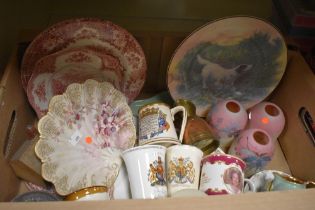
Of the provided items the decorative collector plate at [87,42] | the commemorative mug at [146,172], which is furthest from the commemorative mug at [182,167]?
the decorative collector plate at [87,42]

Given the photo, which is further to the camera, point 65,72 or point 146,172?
point 65,72

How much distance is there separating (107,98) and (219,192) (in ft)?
1.06

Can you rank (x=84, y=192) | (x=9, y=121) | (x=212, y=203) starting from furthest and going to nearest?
(x=9, y=121) < (x=84, y=192) < (x=212, y=203)

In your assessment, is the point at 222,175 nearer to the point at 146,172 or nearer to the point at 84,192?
the point at 146,172

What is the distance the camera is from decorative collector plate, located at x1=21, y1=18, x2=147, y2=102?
788 mm

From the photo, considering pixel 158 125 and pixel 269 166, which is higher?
pixel 158 125

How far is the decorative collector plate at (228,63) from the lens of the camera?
81cm

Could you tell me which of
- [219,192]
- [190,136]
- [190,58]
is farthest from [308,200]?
[190,58]

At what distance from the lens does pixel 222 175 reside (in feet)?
2.36

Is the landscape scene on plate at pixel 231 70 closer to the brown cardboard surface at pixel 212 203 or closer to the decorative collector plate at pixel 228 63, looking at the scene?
the decorative collector plate at pixel 228 63

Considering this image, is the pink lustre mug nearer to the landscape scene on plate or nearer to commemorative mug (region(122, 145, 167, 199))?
commemorative mug (region(122, 145, 167, 199))

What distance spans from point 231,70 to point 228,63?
24mm

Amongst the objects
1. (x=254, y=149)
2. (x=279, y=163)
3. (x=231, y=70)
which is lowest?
(x=279, y=163)

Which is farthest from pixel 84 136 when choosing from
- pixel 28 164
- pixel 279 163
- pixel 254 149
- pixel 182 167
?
pixel 279 163
